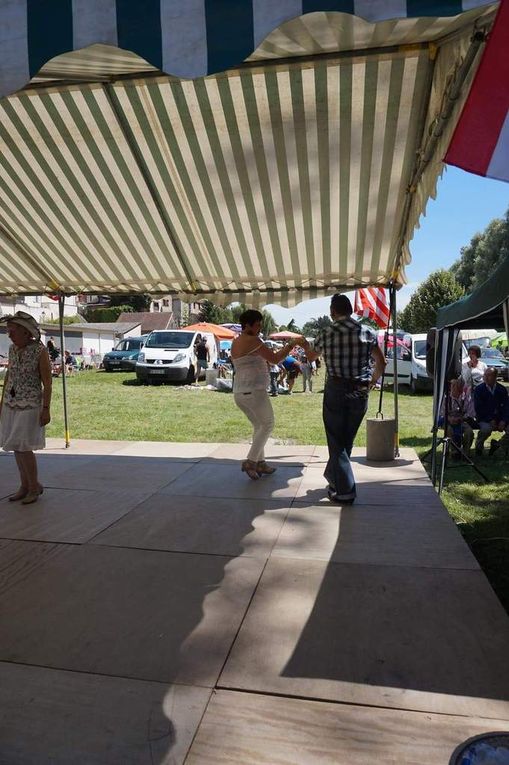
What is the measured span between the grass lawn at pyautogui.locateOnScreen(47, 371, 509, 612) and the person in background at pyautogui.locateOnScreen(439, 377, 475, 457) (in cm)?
42

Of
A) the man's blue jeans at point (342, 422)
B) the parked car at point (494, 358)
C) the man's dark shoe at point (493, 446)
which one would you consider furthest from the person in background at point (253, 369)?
the parked car at point (494, 358)

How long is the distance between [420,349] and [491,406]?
10.7 m

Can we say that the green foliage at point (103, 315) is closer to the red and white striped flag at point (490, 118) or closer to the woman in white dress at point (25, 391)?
the woman in white dress at point (25, 391)

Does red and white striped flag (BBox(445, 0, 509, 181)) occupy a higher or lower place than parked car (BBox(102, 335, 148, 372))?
higher

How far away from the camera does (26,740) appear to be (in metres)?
2.08

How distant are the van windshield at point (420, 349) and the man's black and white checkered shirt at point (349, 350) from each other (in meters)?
14.0

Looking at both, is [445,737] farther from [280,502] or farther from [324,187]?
[324,187]

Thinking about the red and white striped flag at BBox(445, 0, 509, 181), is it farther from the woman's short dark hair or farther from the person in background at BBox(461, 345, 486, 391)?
the person in background at BBox(461, 345, 486, 391)

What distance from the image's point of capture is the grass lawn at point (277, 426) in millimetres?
4857

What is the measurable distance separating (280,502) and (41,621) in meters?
2.66

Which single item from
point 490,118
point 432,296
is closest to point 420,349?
point 490,118

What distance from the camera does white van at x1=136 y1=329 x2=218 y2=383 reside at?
64.5 ft

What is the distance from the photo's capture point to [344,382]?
4930 mm

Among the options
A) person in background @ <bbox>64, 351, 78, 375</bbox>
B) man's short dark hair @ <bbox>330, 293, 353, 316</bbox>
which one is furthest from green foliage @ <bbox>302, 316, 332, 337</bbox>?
person in background @ <bbox>64, 351, 78, 375</bbox>
